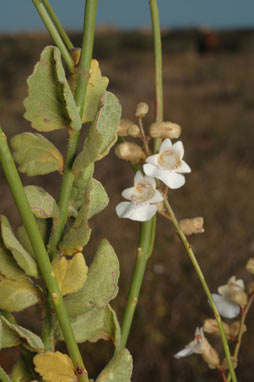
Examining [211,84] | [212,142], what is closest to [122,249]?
[212,142]

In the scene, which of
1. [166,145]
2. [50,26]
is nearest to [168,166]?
[166,145]

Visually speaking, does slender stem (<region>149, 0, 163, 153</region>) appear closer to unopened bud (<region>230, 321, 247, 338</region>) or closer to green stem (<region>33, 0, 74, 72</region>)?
green stem (<region>33, 0, 74, 72</region>)

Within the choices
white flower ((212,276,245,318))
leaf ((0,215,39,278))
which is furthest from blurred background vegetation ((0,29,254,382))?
leaf ((0,215,39,278))

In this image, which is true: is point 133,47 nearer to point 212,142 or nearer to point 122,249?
point 212,142

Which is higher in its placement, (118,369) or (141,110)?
(141,110)

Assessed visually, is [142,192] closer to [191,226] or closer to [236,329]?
[191,226]

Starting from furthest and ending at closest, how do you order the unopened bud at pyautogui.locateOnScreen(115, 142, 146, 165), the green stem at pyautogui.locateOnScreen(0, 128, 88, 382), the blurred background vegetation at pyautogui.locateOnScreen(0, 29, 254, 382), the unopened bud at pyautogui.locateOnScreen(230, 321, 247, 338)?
the blurred background vegetation at pyautogui.locateOnScreen(0, 29, 254, 382) → the unopened bud at pyautogui.locateOnScreen(230, 321, 247, 338) → the unopened bud at pyautogui.locateOnScreen(115, 142, 146, 165) → the green stem at pyautogui.locateOnScreen(0, 128, 88, 382)
